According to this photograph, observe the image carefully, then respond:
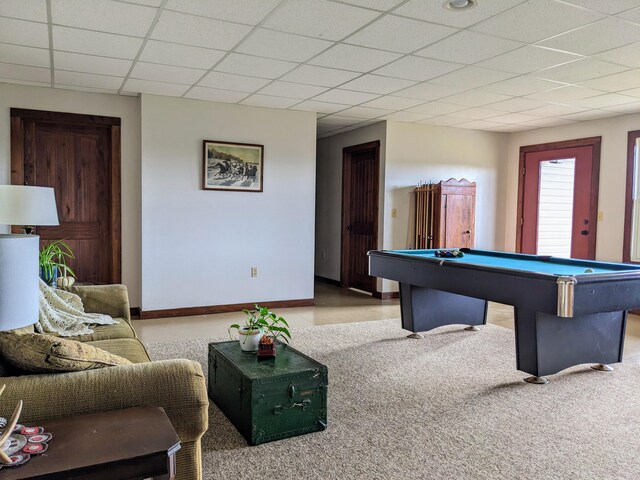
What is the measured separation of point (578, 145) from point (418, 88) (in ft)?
9.22

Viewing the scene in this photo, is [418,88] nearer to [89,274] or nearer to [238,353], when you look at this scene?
[238,353]

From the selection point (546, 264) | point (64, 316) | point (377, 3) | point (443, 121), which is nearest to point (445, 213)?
point (443, 121)

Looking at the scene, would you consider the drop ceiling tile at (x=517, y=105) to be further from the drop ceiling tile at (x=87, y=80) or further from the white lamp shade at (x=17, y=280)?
the white lamp shade at (x=17, y=280)

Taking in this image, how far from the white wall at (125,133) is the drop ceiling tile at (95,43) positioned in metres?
1.44

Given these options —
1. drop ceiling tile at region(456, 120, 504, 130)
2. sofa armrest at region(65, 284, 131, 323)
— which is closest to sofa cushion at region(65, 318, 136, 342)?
sofa armrest at region(65, 284, 131, 323)

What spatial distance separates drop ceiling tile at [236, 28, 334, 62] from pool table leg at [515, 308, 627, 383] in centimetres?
228

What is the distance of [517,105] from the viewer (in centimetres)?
543

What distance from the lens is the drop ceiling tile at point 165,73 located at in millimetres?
4117

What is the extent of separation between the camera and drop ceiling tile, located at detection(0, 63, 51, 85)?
4199mm

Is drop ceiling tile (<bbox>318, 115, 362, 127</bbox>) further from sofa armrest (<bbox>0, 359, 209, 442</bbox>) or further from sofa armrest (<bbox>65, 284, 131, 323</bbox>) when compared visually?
sofa armrest (<bbox>0, 359, 209, 442</bbox>)

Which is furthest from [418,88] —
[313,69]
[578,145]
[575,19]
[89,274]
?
[89,274]

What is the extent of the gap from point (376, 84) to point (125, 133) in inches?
104

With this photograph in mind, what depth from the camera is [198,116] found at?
5.34m

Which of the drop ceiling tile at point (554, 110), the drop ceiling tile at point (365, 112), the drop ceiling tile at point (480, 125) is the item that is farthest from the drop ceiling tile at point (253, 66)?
the drop ceiling tile at point (480, 125)
